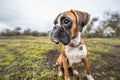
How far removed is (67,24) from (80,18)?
0.31m

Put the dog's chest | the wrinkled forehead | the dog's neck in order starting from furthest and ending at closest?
the dog's chest < the dog's neck < the wrinkled forehead

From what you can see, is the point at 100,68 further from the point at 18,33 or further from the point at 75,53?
the point at 18,33

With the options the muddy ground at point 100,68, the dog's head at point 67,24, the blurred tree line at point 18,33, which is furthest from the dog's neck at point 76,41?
the blurred tree line at point 18,33

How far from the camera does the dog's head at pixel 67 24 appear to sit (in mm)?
4301

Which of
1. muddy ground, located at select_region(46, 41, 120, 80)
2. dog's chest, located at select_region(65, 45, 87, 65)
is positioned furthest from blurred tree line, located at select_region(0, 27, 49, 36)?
dog's chest, located at select_region(65, 45, 87, 65)

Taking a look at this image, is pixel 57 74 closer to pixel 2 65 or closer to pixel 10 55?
pixel 2 65

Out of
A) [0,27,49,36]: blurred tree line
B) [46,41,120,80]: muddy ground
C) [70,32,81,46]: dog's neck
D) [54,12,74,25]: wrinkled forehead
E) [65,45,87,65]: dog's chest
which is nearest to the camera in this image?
[54,12,74,25]: wrinkled forehead

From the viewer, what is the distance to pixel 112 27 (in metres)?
29.9

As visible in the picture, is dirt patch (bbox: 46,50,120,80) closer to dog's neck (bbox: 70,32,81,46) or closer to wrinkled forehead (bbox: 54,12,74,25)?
dog's neck (bbox: 70,32,81,46)

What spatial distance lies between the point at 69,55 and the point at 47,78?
1211 millimetres

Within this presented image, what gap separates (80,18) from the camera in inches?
172

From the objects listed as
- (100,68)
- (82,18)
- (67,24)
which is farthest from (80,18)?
(100,68)

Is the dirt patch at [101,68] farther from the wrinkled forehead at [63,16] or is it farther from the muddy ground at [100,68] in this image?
the wrinkled forehead at [63,16]

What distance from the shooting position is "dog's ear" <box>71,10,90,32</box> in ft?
14.3
